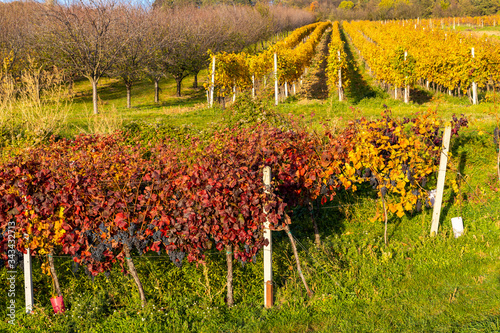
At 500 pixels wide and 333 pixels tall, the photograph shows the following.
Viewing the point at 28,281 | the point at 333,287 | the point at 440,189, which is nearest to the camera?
the point at 28,281

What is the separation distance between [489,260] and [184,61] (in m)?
21.2

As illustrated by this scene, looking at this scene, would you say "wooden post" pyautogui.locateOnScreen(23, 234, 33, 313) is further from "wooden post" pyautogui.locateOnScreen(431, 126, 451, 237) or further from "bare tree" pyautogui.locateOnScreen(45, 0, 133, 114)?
"bare tree" pyautogui.locateOnScreen(45, 0, 133, 114)

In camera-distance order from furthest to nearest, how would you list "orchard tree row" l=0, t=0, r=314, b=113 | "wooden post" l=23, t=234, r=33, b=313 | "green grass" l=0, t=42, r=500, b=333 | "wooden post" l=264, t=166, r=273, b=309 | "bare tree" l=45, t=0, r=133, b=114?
1. "orchard tree row" l=0, t=0, r=314, b=113
2. "bare tree" l=45, t=0, r=133, b=114
3. "wooden post" l=23, t=234, r=33, b=313
4. "wooden post" l=264, t=166, r=273, b=309
5. "green grass" l=0, t=42, r=500, b=333

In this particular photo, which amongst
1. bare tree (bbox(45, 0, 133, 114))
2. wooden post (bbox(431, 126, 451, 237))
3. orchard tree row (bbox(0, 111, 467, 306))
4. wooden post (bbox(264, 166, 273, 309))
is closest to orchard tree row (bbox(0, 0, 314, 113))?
bare tree (bbox(45, 0, 133, 114))

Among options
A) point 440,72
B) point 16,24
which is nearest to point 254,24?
point 16,24

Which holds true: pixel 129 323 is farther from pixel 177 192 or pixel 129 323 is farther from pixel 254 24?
pixel 254 24

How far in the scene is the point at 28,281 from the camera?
3.89m

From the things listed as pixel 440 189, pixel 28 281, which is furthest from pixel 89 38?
pixel 440 189

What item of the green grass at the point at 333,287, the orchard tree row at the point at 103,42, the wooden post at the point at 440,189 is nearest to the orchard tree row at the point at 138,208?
the green grass at the point at 333,287

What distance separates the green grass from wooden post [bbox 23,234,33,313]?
0.38 feet

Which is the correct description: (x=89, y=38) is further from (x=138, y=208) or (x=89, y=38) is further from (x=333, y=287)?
(x=333, y=287)

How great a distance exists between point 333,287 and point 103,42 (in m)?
15.8

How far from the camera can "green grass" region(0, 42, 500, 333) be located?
142 inches

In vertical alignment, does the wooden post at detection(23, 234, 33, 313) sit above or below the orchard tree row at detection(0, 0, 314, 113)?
below
